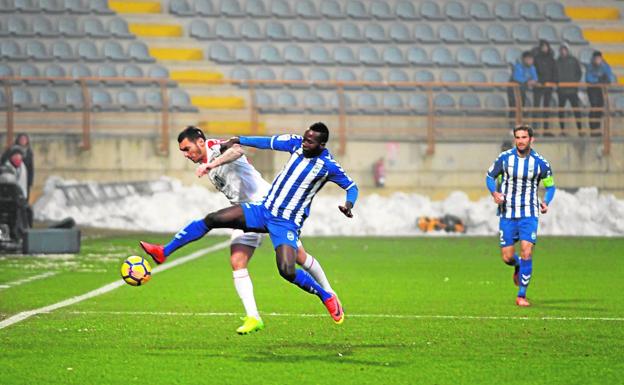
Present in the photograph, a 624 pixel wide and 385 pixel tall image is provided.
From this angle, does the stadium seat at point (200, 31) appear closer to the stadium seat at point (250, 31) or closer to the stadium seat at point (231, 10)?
the stadium seat at point (231, 10)

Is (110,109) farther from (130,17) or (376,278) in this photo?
(376,278)

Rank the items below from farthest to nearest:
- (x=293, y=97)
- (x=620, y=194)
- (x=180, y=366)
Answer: (x=293, y=97) → (x=620, y=194) → (x=180, y=366)

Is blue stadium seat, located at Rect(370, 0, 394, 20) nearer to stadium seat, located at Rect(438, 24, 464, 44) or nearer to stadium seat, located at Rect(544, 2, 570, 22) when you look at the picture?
stadium seat, located at Rect(438, 24, 464, 44)

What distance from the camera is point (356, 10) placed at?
113ft

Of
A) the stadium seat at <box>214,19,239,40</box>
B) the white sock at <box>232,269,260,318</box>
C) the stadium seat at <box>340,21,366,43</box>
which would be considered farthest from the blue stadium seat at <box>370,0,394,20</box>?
the white sock at <box>232,269,260,318</box>

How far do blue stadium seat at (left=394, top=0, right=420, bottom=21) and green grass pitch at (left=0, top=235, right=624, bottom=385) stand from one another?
1658 centimetres

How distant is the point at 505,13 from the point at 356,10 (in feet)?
13.2

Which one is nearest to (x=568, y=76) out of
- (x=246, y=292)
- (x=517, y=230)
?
(x=517, y=230)

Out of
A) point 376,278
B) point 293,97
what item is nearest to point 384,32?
point 293,97

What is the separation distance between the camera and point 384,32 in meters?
34.1

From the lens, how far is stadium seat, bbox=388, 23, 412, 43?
33938mm

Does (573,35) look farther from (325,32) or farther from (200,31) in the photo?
(200,31)

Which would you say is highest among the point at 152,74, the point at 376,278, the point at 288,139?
the point at 152,74

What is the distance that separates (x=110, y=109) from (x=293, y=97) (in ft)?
14.6
